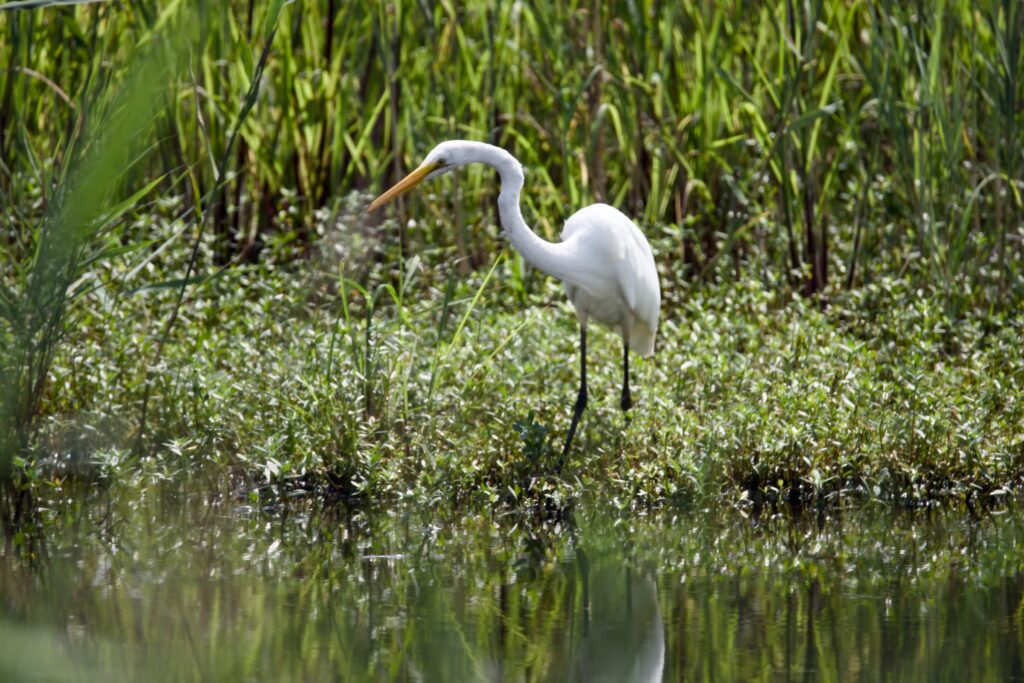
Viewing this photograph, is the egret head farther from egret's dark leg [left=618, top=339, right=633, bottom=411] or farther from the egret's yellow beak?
egret's dark leg [left=618, top=339, right=633, bottom=411]

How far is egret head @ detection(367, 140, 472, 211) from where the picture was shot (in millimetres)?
4305

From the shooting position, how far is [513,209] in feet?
14.0

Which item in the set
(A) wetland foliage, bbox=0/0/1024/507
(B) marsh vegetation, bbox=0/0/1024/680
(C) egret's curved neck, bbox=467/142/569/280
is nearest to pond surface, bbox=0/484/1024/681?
(B) marsh vegetation, bbox=0/0/1024/680

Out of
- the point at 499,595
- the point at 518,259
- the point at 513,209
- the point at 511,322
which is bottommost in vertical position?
the point at 499,595

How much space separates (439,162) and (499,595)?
1.64m

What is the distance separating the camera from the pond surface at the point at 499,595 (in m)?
2.75

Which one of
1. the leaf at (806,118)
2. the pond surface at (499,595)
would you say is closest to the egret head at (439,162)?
the pond surface at (499,595)

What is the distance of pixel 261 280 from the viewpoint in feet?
18.1

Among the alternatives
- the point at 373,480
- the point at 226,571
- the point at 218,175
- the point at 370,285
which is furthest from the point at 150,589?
the point at 370,285

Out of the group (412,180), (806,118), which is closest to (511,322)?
(412,180)

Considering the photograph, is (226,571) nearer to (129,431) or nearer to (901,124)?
(129,431)

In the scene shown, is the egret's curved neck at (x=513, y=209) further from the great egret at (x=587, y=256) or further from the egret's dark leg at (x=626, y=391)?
the egret's dark leg at (x=626, y=391)

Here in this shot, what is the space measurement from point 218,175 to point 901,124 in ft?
9.57

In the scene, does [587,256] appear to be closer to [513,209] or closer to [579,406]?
[513,209]
